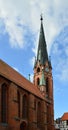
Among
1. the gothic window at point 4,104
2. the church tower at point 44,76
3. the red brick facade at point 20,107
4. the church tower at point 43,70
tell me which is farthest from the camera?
the church tower at point 43,70

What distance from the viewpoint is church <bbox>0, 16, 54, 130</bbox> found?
114 ft

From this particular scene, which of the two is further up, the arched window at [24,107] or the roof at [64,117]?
the roof at [64,117]

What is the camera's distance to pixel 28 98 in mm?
42312

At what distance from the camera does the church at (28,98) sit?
114 feet

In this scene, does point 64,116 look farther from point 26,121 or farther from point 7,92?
point 7,92

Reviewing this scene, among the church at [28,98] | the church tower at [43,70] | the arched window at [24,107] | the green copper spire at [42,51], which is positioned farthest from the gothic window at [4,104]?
the green copper spire at [42,51]

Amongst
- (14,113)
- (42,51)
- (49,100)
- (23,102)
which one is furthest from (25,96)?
(42,51)

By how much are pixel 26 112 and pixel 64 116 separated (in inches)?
1656

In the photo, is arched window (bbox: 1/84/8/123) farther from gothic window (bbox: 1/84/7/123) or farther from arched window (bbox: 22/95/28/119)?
arched window (bbox: 22/95/28/119)

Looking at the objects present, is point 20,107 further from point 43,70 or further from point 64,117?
point 64,117

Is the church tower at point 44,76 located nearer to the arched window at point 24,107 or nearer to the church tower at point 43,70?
the church tower at point 43,70

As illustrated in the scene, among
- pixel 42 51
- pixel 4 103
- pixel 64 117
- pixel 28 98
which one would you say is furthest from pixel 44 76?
pixel 64 117

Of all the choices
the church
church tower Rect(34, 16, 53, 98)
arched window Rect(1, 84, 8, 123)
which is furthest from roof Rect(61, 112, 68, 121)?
arched window Rect(1, 84, 8, 123)

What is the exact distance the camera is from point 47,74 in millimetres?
56562
